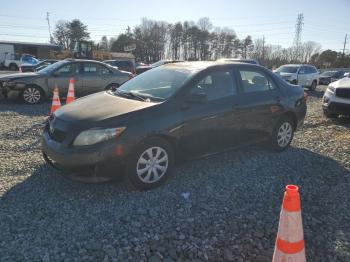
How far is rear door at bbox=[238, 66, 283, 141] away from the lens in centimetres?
548

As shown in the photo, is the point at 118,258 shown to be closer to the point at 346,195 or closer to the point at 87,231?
the point at 87,231

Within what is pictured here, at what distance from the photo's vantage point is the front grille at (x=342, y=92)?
29.1 feet

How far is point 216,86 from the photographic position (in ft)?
16.9

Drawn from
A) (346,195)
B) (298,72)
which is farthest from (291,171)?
(298,72)

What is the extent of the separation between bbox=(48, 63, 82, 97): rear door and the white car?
778cm

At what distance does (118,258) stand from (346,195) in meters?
3.18

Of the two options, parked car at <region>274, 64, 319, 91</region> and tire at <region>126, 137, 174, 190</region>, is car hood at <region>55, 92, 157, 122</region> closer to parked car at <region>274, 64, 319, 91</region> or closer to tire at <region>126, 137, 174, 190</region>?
tire at <region>126, 137, 174, 190</region>

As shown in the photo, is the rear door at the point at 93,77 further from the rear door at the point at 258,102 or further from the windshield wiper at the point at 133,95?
the rear door at the point at 258,102

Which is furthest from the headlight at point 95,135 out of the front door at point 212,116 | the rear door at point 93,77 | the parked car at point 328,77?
the parked car at point 328,77

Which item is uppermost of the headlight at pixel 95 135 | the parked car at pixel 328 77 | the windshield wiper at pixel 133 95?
the windshield wiper at pixel 133 95

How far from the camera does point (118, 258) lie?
121 inches

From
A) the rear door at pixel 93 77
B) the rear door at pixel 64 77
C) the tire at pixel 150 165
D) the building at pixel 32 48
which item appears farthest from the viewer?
the building at pixel 32 48

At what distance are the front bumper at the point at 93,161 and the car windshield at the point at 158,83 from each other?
104cm

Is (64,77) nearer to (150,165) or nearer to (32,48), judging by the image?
(150,165)
